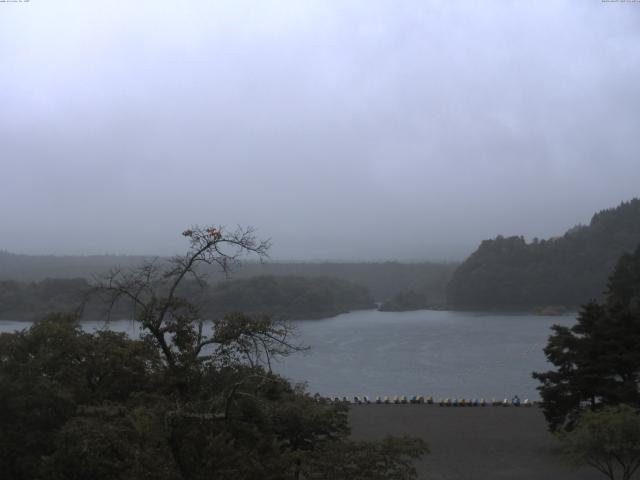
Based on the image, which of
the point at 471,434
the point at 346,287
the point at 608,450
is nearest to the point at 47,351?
the point at 608,450

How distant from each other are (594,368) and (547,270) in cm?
4786

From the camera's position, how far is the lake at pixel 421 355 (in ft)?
83.3

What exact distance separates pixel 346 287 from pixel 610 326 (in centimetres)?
4913

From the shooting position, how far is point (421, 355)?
3388cm

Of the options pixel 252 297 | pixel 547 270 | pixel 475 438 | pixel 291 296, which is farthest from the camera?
pixel 547 270

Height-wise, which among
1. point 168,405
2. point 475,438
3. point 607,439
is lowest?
point 475,438

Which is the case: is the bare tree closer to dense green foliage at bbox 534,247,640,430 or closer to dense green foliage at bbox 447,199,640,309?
dense green foliage at bbox 534,247,640,430

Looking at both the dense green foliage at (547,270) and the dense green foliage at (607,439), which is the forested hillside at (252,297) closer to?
the dense green foliage at (547,270)

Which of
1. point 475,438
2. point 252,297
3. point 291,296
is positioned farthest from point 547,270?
point 475,438

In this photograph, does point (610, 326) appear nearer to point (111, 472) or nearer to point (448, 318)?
point (111, 472)

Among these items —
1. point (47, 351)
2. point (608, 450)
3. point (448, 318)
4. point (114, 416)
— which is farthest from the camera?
point (448, 318)

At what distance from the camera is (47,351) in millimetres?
7949

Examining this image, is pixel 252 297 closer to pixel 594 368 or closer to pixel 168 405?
pixel 594 368

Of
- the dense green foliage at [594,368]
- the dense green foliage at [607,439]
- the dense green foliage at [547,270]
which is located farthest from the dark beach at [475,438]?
the dense green foliage at [547,270]
